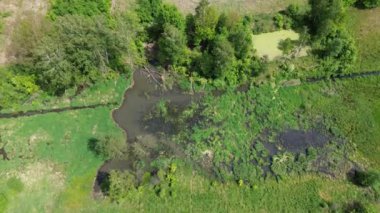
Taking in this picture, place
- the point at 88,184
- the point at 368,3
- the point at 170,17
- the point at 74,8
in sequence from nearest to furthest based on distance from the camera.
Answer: the point at 88,184 < the point at 74,8 < the point at 170,17 < the point at 368,3

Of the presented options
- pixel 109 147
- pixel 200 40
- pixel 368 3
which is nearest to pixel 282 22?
pixel 200 40

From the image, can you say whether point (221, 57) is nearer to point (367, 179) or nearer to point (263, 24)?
point (263, 24)

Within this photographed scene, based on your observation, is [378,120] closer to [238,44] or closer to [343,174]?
[343,174]

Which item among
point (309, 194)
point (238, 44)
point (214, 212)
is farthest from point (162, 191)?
point (238, 44)

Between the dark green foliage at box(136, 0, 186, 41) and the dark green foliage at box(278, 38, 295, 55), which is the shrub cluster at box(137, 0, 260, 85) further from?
the dark green foliage at box(278, 38, 295, 55)

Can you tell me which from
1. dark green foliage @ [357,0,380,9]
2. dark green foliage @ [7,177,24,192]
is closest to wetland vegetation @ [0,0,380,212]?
dark green foliage @ [7,177,24,192]
